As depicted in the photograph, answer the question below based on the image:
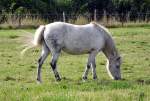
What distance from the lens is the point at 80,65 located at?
61.9 feet

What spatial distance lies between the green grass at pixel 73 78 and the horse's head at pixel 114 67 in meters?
0.26

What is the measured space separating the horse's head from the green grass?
10.3 inches

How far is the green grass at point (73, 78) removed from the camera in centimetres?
1059

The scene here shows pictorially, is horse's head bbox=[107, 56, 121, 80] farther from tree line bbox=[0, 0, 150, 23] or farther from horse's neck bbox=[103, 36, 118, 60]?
tree line bbox=[0, 0, 150, 23]

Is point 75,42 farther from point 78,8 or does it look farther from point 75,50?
point 78,8

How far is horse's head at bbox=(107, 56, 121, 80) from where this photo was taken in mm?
15795

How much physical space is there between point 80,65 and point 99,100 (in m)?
8.84

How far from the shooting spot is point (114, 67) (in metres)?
16.0

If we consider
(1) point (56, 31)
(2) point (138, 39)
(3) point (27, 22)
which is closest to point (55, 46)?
(1) point (56, 31)

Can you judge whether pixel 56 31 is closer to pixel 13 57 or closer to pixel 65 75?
pixel 65 75

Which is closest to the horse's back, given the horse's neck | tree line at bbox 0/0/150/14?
the horse's neck

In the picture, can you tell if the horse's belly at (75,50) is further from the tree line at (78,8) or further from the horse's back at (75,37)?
the tree line at (78,8)

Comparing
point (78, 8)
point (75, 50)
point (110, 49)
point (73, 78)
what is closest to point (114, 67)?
point (110, 49)

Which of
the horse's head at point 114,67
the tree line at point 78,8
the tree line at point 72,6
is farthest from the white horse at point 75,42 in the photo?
the tree line at point 72,6
